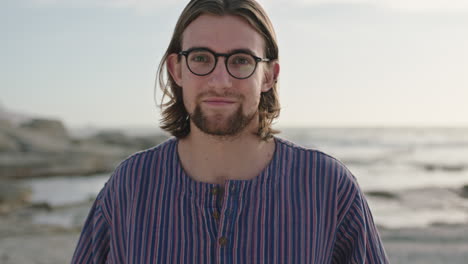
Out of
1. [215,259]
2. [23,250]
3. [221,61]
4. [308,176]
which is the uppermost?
[221,61]

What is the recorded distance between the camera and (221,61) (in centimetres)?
165

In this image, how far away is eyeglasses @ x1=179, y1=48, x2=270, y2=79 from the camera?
1.65 metres

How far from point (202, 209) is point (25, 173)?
1556cm

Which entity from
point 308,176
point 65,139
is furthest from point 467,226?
point 65,139

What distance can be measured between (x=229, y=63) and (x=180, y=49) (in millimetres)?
298

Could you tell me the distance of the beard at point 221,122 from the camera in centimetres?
167

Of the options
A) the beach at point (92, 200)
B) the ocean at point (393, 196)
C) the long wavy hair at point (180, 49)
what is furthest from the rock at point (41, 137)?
the long wavy hair at point (180, 49)

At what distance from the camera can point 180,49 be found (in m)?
1.87

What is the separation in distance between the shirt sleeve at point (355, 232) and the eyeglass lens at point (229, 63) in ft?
1.78

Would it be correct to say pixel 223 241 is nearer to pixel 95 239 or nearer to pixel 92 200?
pixel 95 239

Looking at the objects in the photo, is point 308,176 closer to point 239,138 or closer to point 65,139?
point 239,138

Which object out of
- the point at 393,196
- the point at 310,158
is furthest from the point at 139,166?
the point at 393,196

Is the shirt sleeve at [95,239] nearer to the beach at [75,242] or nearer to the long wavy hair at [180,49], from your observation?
the long wavy hair at [180,49]

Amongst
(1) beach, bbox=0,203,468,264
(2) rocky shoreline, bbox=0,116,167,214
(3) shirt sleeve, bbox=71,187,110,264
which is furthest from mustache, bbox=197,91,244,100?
(2) rocky shoreline, bbox=0,116,167,214
